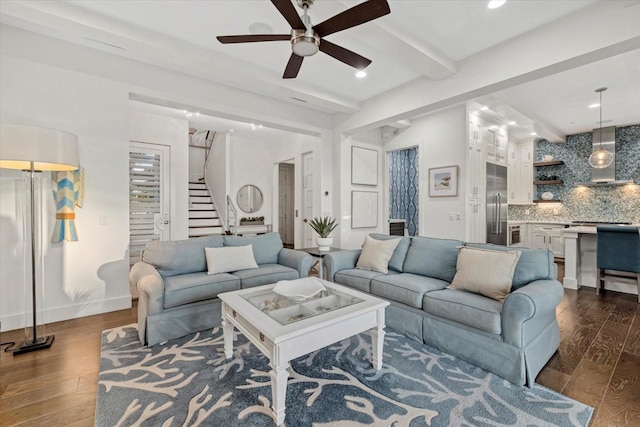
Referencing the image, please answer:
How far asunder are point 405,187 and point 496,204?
7.21ft

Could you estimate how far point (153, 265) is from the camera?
9.78ft

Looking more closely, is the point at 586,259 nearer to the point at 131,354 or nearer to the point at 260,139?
the point at 131,354

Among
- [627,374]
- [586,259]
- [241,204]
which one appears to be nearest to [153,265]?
[627,374]

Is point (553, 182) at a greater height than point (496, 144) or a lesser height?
lesser

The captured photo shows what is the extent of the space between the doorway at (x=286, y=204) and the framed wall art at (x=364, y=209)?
3612 millimetres

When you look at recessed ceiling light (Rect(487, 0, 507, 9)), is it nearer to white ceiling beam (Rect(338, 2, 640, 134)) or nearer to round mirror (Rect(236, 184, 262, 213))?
white ceiling beam (Rect(338, 2, 640, 134))

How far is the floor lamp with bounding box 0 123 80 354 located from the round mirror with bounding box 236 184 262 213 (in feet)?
15.9

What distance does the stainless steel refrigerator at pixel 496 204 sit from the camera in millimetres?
5188

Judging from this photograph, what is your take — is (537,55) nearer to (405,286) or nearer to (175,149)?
(405,286)

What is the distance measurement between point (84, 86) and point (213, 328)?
299 centimetres

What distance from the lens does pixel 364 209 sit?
5637mm

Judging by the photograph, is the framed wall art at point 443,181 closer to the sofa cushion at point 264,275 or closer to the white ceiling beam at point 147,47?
the white ceiling beam at point 147,47

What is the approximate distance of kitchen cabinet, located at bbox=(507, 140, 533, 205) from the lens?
271 inches

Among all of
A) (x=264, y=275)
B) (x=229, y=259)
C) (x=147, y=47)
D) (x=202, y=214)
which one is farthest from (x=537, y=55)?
(x=202, y=214)
